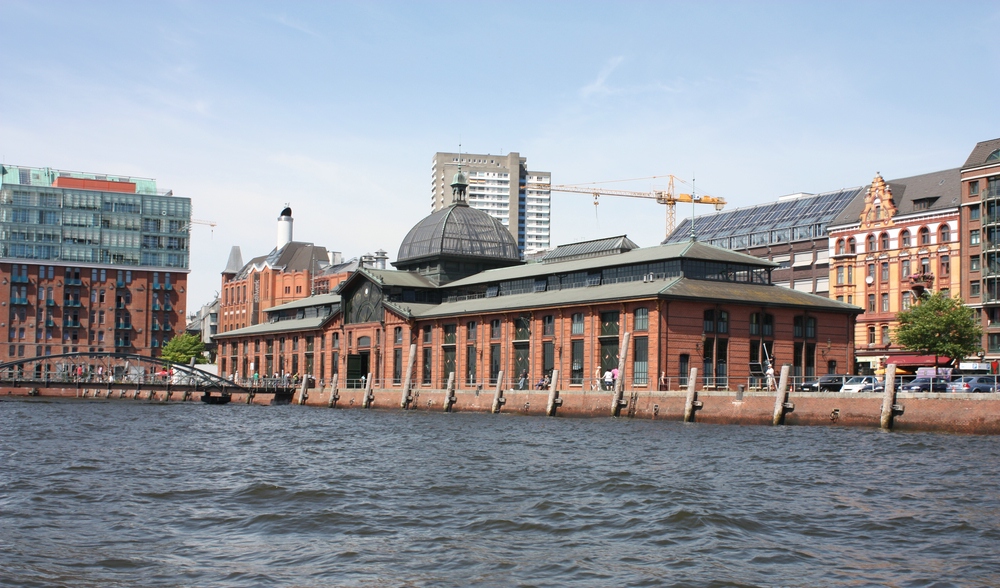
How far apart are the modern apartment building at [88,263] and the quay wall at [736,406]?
87543 mm

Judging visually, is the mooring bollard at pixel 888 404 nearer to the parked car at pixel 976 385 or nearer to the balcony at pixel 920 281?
the parked car at pixel 976 385

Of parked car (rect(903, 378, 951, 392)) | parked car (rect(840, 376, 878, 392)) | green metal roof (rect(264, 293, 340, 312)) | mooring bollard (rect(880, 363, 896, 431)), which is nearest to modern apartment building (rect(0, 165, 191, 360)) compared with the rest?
green metal roof (rect(264, 293, 340, 312))

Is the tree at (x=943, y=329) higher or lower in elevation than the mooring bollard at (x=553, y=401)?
higher

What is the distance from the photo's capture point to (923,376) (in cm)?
6006

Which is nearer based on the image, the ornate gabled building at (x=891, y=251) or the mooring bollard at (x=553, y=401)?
the mooring bollard at (x=553, y=401)

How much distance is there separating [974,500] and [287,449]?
28.0 meters

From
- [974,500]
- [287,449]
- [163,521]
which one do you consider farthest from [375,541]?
[287,449]

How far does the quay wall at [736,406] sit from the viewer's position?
153 ft

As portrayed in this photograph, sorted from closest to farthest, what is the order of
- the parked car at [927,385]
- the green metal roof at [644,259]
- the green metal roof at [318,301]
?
the parked car at [927,385]
the green metal roof at [644,259]
the green metal roof at [318,301]

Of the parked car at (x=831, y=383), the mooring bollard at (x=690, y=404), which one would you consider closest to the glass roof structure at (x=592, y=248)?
the parked car at (x=831, y=383)

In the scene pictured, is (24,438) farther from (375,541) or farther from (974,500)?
(974,500)

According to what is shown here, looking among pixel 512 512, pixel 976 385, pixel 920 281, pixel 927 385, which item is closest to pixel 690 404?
pixel 927 385

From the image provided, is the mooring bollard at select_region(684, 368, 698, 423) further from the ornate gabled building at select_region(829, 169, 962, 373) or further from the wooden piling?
the ornate gabled building at select_region(829, 169, 962, 373)

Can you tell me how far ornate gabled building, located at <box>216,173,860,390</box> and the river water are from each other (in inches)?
1002
